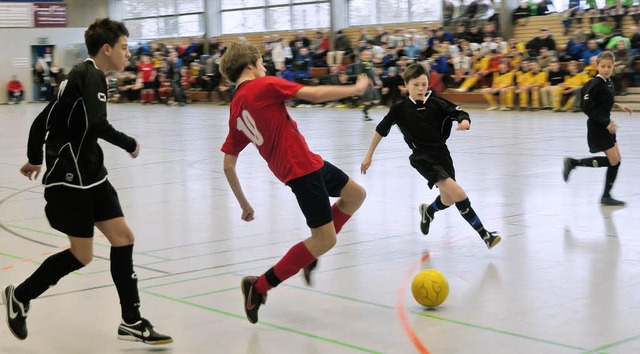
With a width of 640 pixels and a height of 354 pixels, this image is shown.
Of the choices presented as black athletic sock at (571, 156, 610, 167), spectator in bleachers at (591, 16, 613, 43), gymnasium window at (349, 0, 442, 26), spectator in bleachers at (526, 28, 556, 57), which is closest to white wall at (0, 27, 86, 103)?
gymnasium window at (349, 0, 442, 26)

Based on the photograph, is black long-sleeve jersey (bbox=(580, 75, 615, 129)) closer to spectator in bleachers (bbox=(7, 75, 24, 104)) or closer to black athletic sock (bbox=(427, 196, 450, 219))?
black athletic sock (bbox=(427, 196, 450, 219))

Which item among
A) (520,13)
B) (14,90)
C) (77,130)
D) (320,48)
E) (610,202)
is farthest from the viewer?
(14,90)

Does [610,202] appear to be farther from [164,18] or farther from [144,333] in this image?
[164,18]

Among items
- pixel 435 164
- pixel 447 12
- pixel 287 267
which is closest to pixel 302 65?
pixel 447 12

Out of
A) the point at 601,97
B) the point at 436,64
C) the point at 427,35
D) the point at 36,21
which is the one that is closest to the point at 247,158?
the point at 601,97

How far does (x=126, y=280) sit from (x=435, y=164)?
3.46 meters

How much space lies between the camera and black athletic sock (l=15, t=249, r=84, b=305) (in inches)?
198

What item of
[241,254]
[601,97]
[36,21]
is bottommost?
[241,254]

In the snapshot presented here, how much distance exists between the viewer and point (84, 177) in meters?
4.86

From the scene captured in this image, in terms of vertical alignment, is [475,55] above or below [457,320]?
above

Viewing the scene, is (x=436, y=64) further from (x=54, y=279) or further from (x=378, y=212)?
(x=54, y=279)

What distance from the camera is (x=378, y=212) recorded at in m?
9.42

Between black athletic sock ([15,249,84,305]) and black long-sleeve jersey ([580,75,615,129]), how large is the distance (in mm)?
6271

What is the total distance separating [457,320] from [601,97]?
500cm
